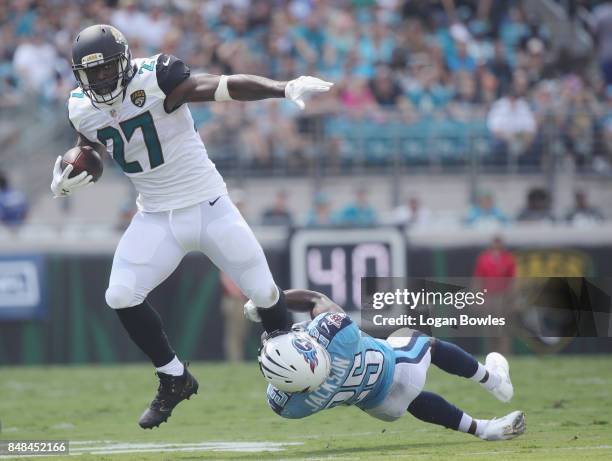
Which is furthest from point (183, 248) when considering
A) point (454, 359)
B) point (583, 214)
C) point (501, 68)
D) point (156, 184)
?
point (501, 68)

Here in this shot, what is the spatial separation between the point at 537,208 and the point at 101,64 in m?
7.90

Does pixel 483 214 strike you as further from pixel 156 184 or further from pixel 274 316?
pixel 156 184

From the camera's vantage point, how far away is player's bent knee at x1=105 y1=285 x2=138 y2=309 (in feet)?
22.2

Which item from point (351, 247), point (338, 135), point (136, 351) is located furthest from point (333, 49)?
point (136, 351)

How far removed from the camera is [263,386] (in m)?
11.1

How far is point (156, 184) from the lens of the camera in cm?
696

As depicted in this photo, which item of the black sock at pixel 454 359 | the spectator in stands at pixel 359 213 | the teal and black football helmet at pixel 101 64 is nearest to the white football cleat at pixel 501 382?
the black sock at pixel 454 359

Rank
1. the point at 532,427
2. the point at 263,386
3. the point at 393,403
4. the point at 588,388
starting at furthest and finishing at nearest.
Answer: the point at 263,386, the point at 588,388, the point at 532,427, the point at 393,403

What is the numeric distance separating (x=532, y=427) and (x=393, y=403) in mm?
1376

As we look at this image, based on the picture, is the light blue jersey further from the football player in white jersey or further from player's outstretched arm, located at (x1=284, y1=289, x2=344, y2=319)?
the football player in white jersey

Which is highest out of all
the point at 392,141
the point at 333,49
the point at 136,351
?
the point at 333,49

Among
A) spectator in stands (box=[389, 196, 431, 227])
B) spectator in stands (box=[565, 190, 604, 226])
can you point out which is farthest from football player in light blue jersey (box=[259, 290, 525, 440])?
spectator in stands (box=[565, 190, 604, 226])

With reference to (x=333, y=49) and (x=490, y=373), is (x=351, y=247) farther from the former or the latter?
(x=490, y=373)

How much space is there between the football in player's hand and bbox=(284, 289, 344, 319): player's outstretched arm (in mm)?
1273
